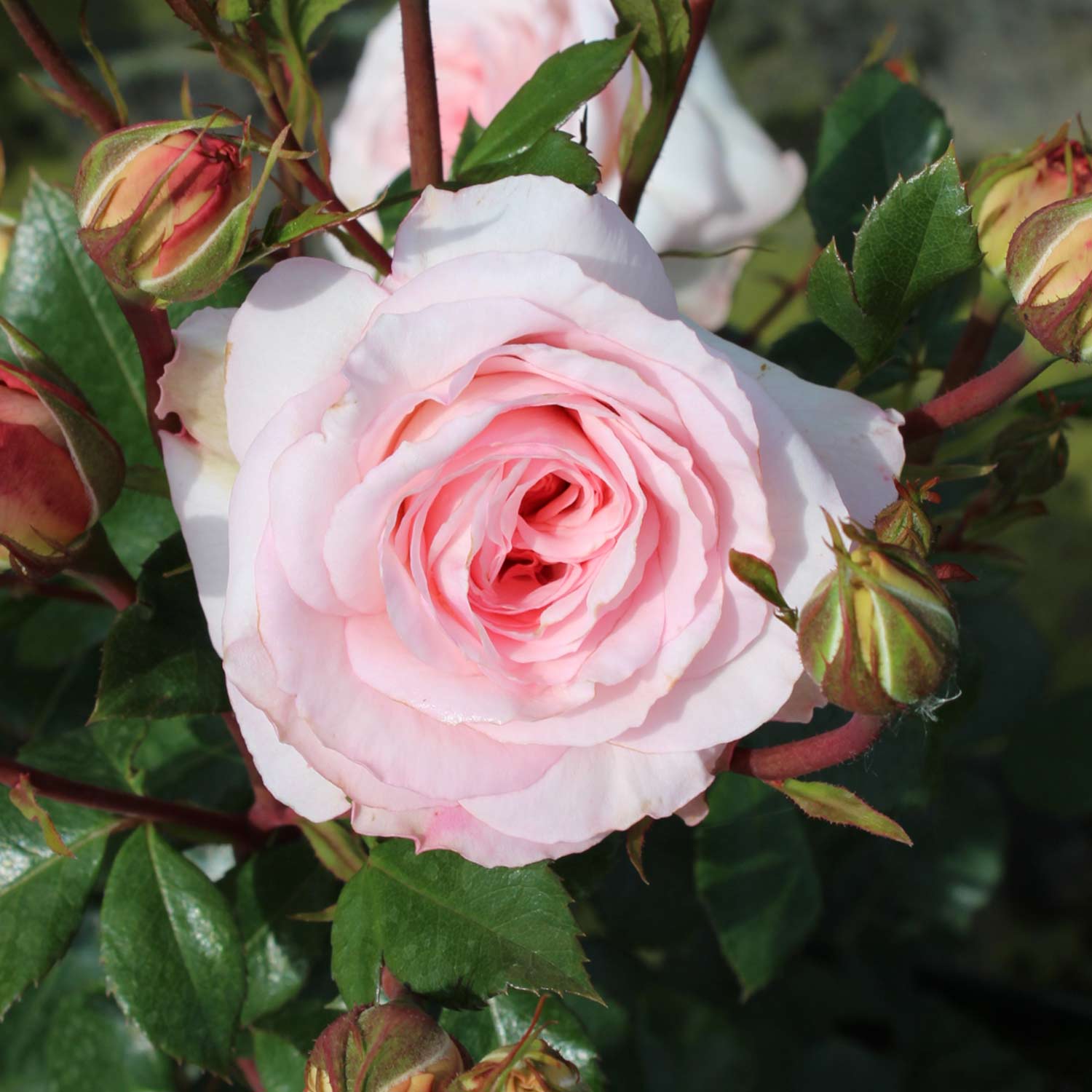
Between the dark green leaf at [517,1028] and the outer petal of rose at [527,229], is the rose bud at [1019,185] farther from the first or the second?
the dark green leaf at [517,1028]

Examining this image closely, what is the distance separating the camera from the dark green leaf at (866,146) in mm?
585

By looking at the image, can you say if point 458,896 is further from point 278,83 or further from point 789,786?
point 278,83

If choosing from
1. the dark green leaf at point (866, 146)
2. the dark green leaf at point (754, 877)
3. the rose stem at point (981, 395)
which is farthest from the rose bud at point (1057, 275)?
the dark green leaf at point (754, 877)

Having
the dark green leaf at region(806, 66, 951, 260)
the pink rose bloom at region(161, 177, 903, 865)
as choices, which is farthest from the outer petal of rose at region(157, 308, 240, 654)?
the dark green leaf at region(806, 66, 951, 260)

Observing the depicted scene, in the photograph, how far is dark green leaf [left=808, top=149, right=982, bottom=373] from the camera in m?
0.40

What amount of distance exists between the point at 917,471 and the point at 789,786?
0.12m

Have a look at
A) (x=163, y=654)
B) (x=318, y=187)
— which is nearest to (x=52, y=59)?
(x=318, y=187)

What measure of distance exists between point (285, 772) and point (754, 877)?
1.22 ft

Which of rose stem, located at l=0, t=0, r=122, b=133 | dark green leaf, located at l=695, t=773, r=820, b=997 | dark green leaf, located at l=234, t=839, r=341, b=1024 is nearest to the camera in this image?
rose stem, located at l=0, t=0, r=122, b=133

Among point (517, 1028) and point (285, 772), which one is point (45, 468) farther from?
point (517, 1028)

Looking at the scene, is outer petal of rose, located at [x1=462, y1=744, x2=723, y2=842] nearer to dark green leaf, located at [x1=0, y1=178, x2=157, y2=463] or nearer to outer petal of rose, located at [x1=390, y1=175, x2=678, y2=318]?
outer petal of rose, located at [x1=390, y1=175, x2=678, y2=318]

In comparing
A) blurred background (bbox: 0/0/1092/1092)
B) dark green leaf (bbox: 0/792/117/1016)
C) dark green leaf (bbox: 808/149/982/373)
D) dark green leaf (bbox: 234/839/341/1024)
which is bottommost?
blurred background (bbox: 0/0/1092/1092)

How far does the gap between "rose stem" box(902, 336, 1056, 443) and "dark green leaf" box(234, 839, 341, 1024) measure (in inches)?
12.0

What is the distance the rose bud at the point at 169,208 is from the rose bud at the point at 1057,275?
22 cm
